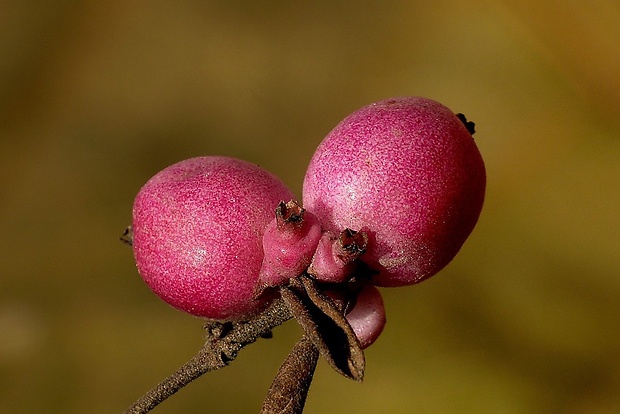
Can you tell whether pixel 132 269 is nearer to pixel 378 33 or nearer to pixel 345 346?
pixel 378 33

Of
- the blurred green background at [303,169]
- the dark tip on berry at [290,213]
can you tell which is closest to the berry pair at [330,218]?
the dark tip on berry at [290,213]

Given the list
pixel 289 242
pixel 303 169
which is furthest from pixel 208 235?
pixel 303 169

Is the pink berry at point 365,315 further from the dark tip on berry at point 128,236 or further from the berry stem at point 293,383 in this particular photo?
the dark tip on berry at point 128,236

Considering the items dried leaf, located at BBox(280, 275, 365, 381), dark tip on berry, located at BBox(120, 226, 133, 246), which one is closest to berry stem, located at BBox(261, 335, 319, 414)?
dried leaf, located at BBox(280, 275, 365, 381)

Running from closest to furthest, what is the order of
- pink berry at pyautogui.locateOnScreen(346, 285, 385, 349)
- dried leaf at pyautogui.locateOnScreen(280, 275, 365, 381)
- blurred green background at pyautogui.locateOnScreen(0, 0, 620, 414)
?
dried leaf at pyautogui.locateOnScreen(280, 275, 365, 381) < pink berry at pyautogui.locateOnScreen(346, 285, 385, 349) < blurred green background at pyautogui.locateOnScreen(0, 0, 620, 414)

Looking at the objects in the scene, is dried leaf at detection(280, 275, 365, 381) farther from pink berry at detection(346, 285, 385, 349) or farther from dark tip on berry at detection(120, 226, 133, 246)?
dark tip on berry at detection(120, 226, 133, 246)

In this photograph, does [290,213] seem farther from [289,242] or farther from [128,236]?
[128,236]
